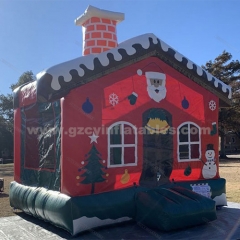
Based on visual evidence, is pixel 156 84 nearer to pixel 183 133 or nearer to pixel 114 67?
pixel 114 67

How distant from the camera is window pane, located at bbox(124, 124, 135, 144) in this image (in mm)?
6965

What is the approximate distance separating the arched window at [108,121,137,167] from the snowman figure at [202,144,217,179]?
1921 mm

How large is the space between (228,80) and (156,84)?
26.3 metres

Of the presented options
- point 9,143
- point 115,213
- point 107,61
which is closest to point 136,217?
point 115,213

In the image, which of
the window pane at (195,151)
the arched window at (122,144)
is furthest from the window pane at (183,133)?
the arched window at (122,144)

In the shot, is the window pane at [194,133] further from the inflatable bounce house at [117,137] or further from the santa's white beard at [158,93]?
the santa's white beard at [158,93]

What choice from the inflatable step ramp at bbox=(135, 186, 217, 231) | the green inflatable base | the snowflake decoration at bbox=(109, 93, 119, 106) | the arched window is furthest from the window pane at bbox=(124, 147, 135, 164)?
the snowflake decoration at bbox=(109, 93, 119, 106)

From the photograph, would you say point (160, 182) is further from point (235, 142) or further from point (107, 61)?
point (235, 142)

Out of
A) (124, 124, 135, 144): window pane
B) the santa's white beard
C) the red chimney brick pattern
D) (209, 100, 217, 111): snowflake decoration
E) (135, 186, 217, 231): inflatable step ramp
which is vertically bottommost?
(135, 186, 217, 231): inflatable step ramp

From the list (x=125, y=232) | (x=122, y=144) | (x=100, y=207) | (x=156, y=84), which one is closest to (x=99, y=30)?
(x=156, y=84)

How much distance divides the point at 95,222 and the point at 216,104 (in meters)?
4.08

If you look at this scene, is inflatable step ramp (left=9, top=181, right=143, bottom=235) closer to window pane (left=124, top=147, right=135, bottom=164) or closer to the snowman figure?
window pane (left=124, top=147, right=135, bottom=164)

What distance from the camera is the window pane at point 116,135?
680 centimetres

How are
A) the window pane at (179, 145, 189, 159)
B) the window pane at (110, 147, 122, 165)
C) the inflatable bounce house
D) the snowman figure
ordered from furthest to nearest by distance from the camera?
1. the snowman figure
2. the window pane at (179, 145, 189, 159)
3. the window pane at (110, 147, 122, 165)
4. the inflatable bounce house
